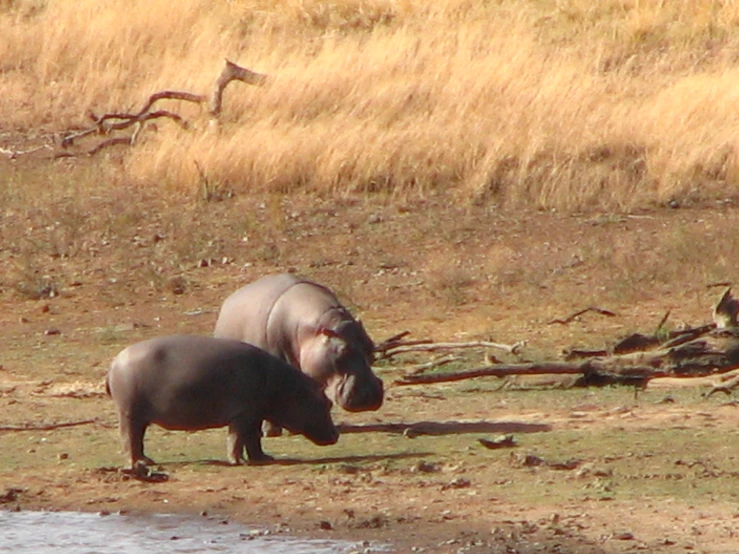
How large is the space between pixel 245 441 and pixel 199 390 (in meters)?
0.28

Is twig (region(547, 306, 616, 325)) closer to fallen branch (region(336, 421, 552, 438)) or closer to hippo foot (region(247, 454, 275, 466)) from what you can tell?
fallen branch (region(336, 421, 552, 438))

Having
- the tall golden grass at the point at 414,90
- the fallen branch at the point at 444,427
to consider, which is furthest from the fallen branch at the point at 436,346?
the tall golden grass at the point at 414,90

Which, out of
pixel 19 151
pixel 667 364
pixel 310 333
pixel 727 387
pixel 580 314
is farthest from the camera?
pixel 19 151

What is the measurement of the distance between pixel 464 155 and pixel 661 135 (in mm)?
1554

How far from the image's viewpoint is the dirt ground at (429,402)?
21.6 feet

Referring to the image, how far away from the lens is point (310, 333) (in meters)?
8.17

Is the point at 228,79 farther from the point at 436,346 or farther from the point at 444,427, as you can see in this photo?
the point at 444,427

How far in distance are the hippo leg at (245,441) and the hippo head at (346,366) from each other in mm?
561

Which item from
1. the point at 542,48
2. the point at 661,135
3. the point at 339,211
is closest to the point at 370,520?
the point at 339,211

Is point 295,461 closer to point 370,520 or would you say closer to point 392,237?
point 370,520

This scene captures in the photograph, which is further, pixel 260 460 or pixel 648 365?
pixel 648 365

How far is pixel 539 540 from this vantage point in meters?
6.18

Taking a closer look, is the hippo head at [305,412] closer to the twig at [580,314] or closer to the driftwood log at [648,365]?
the driftwood log at [648,365]

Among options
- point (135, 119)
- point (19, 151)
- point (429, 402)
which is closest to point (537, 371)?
point (429, 402)
